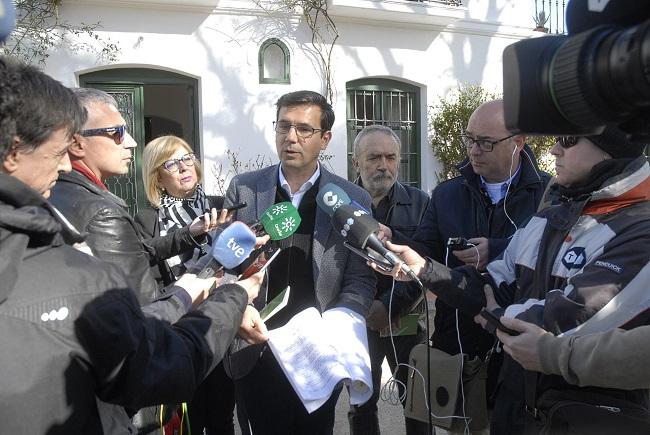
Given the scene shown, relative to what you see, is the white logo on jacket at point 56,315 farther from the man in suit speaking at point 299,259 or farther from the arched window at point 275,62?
the arched window at point 275,62

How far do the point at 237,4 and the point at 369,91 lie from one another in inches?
94.2

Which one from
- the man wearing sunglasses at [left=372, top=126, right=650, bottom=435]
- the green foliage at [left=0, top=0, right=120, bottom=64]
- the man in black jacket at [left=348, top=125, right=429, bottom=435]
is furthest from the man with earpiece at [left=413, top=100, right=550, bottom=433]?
the green foliage at [left=0, top=0, right=120, bottom=64]

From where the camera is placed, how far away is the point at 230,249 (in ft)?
7.60

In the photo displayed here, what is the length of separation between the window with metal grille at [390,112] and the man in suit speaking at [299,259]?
260 inches

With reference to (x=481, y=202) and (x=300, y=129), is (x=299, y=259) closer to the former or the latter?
(x=300, y=129)

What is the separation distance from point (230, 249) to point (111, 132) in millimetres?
817

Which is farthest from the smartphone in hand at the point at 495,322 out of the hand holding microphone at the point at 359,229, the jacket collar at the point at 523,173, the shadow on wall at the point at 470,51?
the shadow on wall at the point at 470,51

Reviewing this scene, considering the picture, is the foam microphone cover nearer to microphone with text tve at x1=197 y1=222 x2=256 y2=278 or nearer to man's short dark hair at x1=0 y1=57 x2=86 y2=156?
microphone with text tve at x1=197 y1=222 x2=256 y2=278

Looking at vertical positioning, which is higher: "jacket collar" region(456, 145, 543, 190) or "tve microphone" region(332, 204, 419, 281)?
"jacket collar" region(456, 145, 543, 190)

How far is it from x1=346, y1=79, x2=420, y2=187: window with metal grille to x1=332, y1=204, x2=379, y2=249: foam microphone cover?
7.07m

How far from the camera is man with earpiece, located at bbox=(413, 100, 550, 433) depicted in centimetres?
313

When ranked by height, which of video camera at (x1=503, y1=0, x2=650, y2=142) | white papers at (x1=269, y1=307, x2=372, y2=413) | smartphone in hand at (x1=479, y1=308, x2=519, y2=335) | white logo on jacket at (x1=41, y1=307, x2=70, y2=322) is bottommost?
white papers at (x1=269, y1=307, x2=372, y2=413)

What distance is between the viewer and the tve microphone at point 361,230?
8.01 ft

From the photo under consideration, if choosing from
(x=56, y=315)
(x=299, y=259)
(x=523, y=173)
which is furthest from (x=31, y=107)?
(x=523, y=173)
